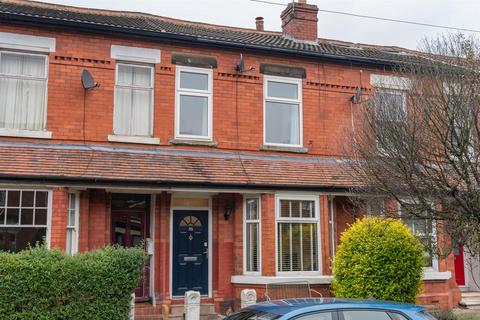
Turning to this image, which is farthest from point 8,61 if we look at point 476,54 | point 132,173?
point 476,54

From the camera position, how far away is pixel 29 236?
460 inches

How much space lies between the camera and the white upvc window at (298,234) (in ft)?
43.9

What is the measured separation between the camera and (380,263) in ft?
39.5

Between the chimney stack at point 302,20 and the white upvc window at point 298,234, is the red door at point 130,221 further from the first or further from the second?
the chimney stack at point 302,20

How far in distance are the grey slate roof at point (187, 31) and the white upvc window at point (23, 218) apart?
3.86 meters

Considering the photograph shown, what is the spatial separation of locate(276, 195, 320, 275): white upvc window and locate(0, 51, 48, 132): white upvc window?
5814 mm

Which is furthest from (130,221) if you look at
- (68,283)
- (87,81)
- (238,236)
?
(68,283)

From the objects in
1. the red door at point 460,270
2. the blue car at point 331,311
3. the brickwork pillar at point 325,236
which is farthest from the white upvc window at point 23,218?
the red door at point 460,270

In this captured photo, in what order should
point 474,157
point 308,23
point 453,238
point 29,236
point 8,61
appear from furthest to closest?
1. point 308,23
2. point 8,61
3. point 29,236
4. point 453,238
5. point 474,157

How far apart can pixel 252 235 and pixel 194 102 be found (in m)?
3.49

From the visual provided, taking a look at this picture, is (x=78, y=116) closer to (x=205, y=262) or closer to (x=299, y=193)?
(x=205, y=262)

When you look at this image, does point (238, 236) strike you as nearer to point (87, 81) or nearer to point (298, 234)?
point (298, 234)

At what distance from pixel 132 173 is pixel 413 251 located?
6289 mm

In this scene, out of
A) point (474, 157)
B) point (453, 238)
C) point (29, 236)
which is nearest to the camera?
point (474, 157)
